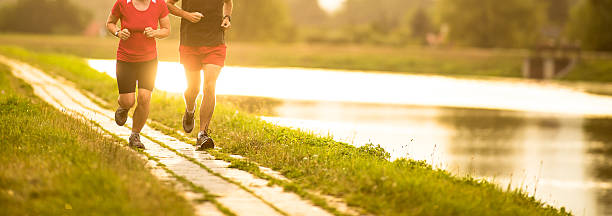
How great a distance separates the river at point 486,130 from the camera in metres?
17.2

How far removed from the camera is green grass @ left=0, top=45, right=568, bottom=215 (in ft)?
23.2

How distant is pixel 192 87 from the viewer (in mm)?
10023

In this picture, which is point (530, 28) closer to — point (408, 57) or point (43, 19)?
point (408, 57)

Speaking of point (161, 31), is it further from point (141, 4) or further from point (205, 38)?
point (205, 38)

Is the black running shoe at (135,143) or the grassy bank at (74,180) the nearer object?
the grassy bank at (74,180)

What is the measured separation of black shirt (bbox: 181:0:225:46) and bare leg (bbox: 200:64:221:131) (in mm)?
285

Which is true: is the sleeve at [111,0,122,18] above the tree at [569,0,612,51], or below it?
below

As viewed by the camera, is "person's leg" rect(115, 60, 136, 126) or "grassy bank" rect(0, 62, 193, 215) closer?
"grassy bank" rect(0, 62, 193, 215)

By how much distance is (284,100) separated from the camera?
31547 millimetres

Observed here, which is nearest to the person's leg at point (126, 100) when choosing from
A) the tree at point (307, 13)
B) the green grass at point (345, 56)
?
the green grass at point (345, 56)

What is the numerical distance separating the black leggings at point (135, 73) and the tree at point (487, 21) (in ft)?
271

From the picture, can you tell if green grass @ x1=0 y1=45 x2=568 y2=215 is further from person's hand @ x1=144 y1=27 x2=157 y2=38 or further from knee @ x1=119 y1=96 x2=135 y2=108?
person's hand @ x1=144 y1=27 x2=157 y2=38

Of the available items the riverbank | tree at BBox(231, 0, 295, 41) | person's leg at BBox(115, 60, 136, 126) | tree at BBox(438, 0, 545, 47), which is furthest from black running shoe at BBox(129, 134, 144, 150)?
tree at BBox(231, 0, 295, 41)

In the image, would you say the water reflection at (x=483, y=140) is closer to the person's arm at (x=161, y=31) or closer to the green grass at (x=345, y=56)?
the person's arm at (x=161, y=31)
